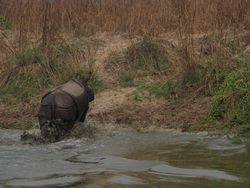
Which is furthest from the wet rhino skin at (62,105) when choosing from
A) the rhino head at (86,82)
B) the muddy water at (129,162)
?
the rhino head at (86,82)

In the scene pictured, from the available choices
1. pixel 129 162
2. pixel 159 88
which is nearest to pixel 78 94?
pixel 129 162

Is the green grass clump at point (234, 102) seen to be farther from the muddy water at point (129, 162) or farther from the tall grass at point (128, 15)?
the tall grass at point (128, 15)

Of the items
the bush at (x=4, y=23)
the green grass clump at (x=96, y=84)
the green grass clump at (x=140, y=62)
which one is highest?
the bush at (x=4, y=23)

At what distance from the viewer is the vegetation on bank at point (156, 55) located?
11102mm

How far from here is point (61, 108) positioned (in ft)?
30.4

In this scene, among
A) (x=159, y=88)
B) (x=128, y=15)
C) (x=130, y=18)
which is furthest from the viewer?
(x=128, y=15)

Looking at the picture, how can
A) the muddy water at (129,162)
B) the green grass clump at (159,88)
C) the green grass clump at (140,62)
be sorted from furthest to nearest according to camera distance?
the green grass clump at (140,62) → the green grass clump at (159,88) → the muddy water at (129,162)

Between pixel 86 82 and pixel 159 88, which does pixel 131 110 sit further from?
pixel 86 82

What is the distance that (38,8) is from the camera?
51.3ft

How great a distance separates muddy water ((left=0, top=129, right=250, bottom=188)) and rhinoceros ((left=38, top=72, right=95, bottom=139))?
0.31 meters

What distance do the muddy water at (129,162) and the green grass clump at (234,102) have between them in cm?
70

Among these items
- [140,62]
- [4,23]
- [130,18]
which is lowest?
[140,62]

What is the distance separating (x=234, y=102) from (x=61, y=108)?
2.82m

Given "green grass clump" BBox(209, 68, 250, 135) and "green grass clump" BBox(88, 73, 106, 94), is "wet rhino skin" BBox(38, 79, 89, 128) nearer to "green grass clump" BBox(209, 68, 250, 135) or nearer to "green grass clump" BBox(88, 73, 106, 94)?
"green grass clump" BBox(209, 68, 250, 135)
